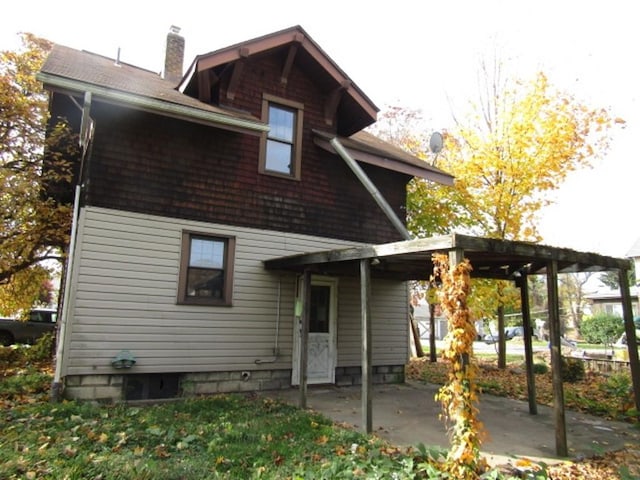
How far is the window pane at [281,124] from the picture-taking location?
9.78 metres

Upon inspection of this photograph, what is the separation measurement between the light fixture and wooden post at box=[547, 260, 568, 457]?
6507mm

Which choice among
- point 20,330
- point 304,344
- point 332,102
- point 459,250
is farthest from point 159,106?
point 20,330

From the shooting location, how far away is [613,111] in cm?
1180

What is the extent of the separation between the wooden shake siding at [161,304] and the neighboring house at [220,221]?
0.07 feet

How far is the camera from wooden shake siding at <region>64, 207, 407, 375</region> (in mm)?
7395

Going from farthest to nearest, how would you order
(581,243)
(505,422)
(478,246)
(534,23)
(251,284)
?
1. (581,243)
2. (534,23)
3. (251,284)
4. (505,422)
5. (478,246)

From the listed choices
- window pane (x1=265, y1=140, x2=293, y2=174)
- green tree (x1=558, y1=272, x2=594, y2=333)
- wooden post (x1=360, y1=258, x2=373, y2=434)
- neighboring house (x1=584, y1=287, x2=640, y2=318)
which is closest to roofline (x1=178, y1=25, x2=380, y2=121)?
window pane (x1=265, y1=140, x2=293, y2=174)

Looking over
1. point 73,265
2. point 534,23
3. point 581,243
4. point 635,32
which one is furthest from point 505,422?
point 581,243

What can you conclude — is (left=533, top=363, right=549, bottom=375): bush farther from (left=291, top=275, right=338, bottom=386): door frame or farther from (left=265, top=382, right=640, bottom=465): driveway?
(left=291, top=275, right=338, bottom=386): door frame

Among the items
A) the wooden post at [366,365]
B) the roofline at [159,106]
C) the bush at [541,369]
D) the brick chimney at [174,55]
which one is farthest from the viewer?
the bush at [541,369]

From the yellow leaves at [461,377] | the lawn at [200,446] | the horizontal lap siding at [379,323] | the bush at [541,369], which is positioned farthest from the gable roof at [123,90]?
the bush at [541,369]

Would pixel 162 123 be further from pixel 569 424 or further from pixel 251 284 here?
pixel 569 424

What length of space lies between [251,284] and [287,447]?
4.19 metres

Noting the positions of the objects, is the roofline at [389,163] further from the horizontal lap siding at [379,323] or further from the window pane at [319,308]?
the window pane at [319,308]
